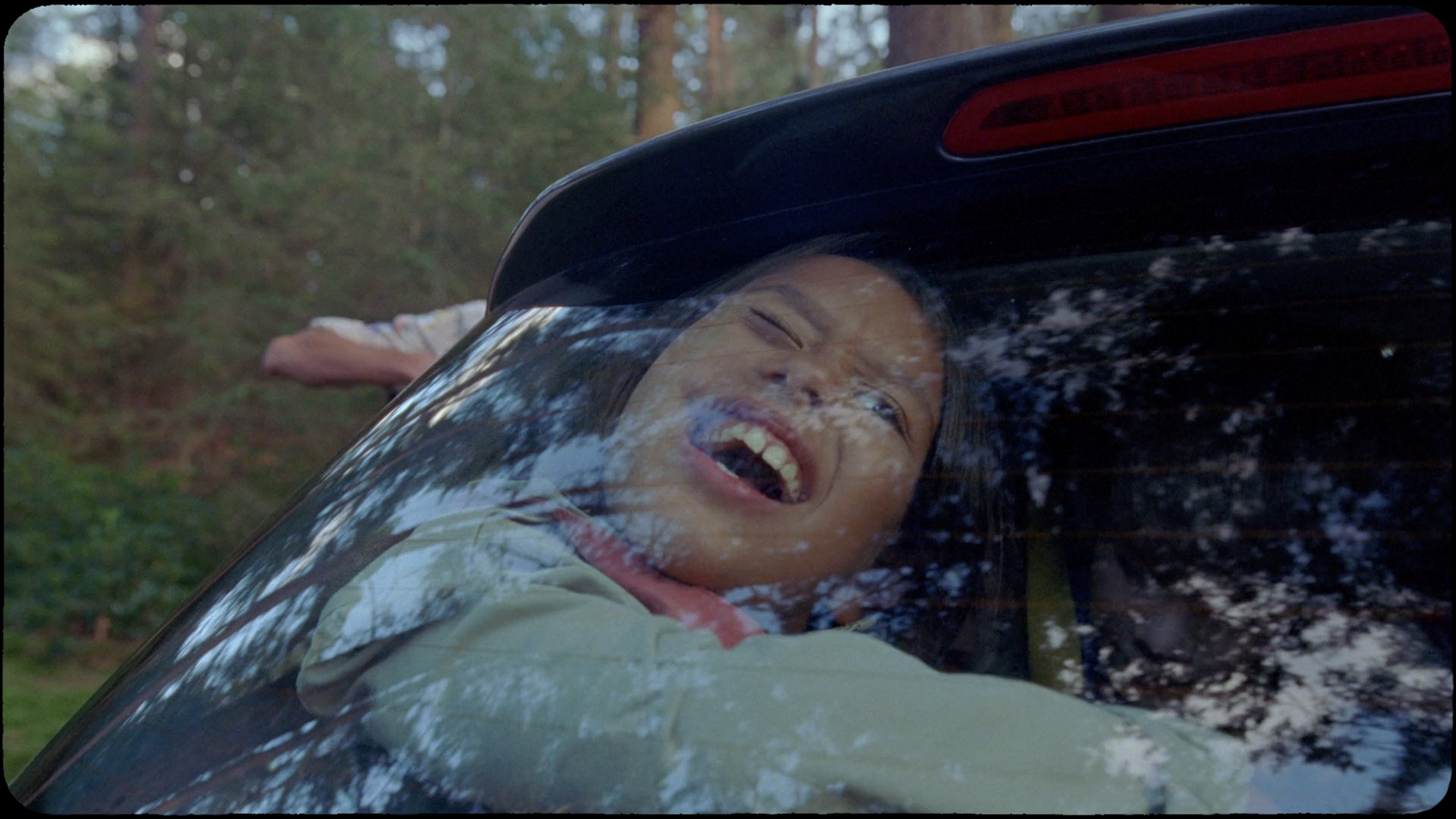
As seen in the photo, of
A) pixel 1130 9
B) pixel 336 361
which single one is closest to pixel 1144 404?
pixel 336 361

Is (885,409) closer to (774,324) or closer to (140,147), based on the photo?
(774,324)

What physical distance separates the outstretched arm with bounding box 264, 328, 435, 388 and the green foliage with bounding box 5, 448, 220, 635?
516cm

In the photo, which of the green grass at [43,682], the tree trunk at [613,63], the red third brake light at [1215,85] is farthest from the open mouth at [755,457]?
the tree trunk at [613,63]

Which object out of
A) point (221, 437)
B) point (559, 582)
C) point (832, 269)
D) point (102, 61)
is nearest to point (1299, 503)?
point (832, 269)

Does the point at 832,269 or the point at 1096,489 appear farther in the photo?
the point at 832,269

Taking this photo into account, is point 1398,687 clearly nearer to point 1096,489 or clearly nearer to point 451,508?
point 1096,489

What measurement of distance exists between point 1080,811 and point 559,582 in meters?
0.54

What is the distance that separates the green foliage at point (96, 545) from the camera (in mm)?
8766

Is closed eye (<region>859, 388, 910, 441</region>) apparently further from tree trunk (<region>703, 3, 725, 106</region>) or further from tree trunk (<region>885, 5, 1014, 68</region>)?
tree trunk (<region>703, 3, 725, 106</region>)

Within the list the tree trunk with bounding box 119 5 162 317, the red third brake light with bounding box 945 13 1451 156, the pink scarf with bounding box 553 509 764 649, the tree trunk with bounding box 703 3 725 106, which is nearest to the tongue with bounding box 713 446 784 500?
the pink scarf with bounding box 553 509 764 649

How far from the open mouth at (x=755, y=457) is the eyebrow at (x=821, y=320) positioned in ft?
0.45

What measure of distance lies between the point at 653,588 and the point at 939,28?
5.67 meters

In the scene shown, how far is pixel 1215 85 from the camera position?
1.12m

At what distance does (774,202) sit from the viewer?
4.62ft
